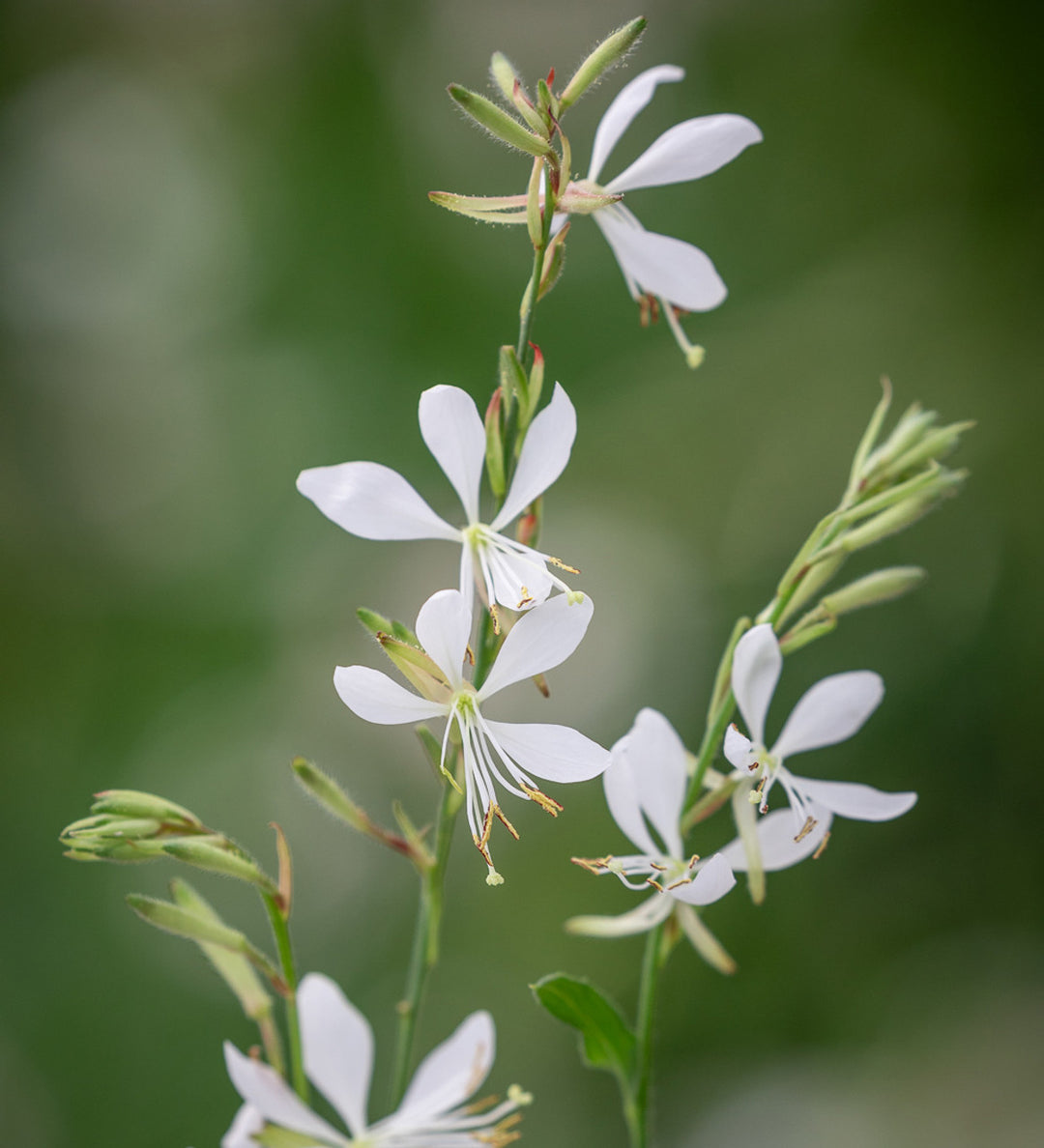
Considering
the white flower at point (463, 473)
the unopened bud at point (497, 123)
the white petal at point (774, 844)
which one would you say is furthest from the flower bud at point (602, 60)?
the white petal at point (774, 844)

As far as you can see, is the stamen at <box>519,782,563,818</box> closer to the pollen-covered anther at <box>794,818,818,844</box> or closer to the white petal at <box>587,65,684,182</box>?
the pollen-covered anther at <box>794,818,818,844</box>

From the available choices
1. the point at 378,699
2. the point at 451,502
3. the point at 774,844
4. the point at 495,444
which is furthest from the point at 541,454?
the point at 451,502

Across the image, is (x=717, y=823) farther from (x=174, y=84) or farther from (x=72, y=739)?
(x=174, y=84)

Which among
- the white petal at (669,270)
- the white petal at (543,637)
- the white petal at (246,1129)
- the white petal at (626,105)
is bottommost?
the white petal at (246,1129)

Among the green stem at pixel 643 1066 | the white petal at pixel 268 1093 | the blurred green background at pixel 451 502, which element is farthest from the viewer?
the blurred green background at pixel 451 502

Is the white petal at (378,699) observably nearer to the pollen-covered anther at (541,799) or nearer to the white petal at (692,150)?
the pollen-covered anther at (541,799)

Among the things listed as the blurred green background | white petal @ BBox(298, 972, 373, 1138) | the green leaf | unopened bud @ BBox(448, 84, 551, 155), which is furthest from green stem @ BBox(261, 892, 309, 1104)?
the blurred green background

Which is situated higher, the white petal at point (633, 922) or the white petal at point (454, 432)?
the white petal at point (454, 432)
